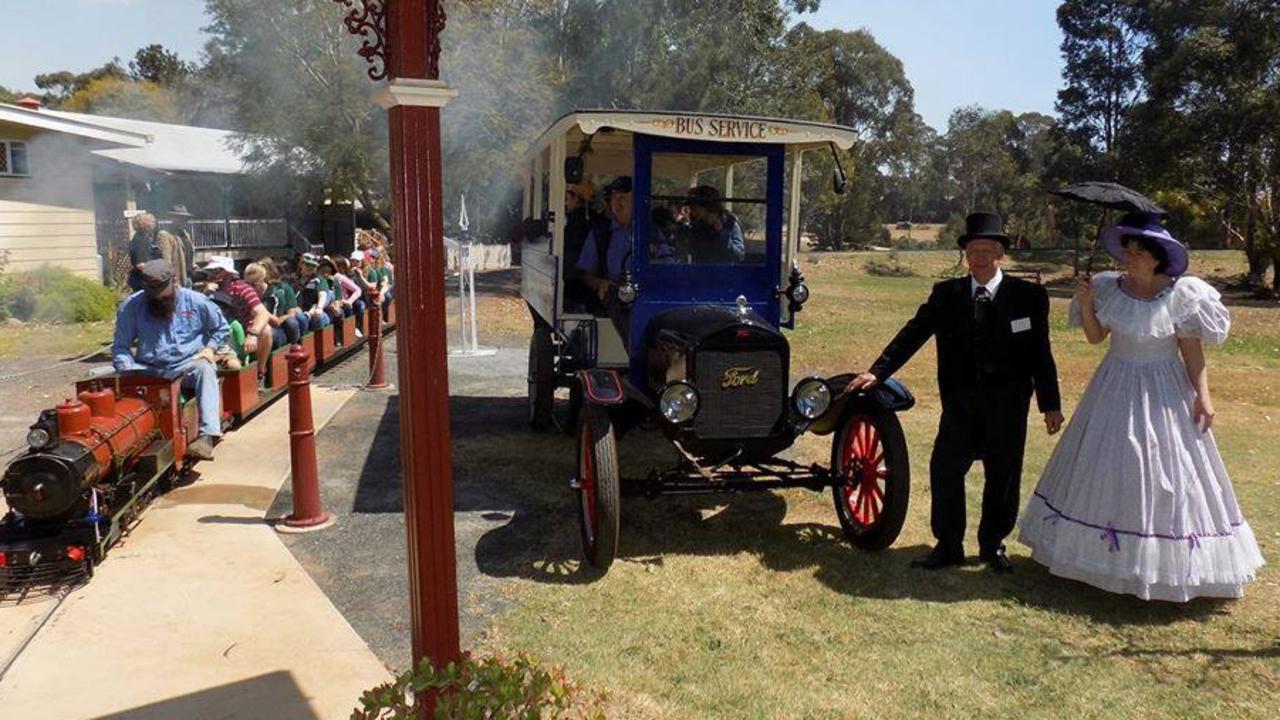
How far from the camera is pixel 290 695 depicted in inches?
143

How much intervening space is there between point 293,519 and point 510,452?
2.05 meters

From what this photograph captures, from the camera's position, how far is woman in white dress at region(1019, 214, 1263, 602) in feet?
14.2

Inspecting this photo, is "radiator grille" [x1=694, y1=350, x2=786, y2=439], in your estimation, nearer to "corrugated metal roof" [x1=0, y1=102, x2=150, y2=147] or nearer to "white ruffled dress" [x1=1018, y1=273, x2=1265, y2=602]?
"white ruffled dress" [x1=1018, y1=273, x2=1265, y2=602]

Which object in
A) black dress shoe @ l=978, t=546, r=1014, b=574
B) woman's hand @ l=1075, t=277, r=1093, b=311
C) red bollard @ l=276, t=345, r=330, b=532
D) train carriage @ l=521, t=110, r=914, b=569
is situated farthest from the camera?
red bollard @ l=276, t=345, r=330, b=532

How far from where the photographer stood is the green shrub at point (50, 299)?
1506 cm

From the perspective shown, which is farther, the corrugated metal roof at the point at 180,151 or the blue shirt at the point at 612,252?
the corrugated metal roof at the point at 180,151

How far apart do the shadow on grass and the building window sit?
45.3 feet

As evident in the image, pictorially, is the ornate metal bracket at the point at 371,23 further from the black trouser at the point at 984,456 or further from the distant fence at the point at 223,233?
the distant fence at the point at 223,233

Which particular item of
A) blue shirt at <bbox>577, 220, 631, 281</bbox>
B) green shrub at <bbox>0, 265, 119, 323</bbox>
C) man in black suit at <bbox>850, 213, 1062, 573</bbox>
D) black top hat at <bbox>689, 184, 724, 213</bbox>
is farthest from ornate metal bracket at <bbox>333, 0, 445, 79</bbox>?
green shrub at <bbox>0, 265, 119, 323</bbox>

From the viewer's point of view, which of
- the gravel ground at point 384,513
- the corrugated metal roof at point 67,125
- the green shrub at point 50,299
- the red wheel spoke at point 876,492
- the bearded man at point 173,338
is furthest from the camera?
the corrugated metal roof at point 67,125

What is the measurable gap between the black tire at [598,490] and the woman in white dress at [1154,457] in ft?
7.06

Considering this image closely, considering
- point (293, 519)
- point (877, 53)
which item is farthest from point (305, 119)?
point (877, 53)

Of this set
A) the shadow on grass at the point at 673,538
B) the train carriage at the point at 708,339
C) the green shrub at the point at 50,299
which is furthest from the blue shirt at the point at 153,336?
the green shrub at the point at 50,299

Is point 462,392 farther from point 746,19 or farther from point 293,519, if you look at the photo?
point 746,19
